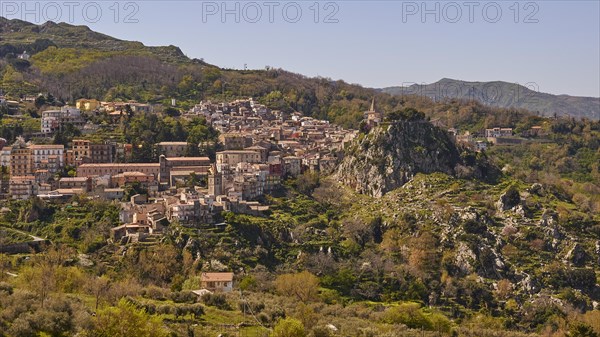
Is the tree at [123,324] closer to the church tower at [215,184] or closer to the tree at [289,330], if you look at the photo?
the tree at [289,330]

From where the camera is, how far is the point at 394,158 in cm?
7444

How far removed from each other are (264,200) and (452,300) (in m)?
18.6

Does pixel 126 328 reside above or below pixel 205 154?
below

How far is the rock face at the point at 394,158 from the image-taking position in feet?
241

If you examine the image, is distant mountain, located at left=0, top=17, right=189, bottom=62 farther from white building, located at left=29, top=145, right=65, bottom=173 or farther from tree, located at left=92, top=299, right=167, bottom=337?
tree, located at left=92, top=299, right=167, bottom=337

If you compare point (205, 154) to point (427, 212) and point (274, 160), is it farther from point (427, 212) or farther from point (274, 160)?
point (427, 212)

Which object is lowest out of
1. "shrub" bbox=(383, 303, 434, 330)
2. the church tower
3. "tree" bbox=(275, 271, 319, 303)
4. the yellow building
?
"shrub" bbox=(383, 303, 434, 330)

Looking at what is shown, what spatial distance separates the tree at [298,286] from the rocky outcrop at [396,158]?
2235 centimetres

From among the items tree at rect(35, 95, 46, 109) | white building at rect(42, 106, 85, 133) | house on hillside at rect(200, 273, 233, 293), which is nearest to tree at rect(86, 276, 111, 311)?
house on hillside at rect(200, 273, 233, 293)

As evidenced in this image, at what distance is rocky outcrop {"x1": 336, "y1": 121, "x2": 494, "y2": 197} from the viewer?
73.6 metres

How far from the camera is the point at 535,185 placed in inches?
2950

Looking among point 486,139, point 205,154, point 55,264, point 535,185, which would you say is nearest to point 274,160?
point 205,154

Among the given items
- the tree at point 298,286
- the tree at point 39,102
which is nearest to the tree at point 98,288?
the tree at point 298,286

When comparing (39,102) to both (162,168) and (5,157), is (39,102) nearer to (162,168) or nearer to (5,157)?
(5,157)
